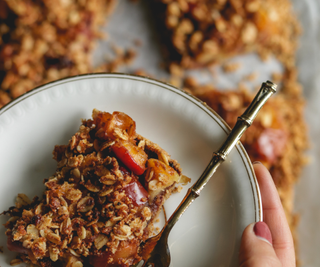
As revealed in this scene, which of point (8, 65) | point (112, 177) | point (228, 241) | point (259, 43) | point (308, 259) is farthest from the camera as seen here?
point (259, 43)

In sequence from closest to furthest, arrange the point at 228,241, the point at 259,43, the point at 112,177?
the point at 112,177
the point at 228,241
the point at 259,43

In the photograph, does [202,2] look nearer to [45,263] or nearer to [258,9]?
[258,9]

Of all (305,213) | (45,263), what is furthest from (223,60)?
(45,263)

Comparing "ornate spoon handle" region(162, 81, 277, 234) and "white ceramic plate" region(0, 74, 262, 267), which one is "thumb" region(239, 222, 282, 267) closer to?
"white ceramic plate" region(0, 74, 262, 267)

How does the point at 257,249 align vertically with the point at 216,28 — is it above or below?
below

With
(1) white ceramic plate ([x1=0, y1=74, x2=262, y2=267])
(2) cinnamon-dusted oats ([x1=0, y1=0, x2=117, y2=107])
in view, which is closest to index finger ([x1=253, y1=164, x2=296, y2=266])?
(1) white ceramic plate ([x1=0, y1=74, x2=262, y2=267])

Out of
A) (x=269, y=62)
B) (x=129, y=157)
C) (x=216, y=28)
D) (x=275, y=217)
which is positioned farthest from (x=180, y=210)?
(x=269, y=62)

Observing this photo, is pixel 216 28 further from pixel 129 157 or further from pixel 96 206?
pixel 96 206

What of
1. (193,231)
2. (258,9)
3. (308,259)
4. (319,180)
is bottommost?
(193,231)
